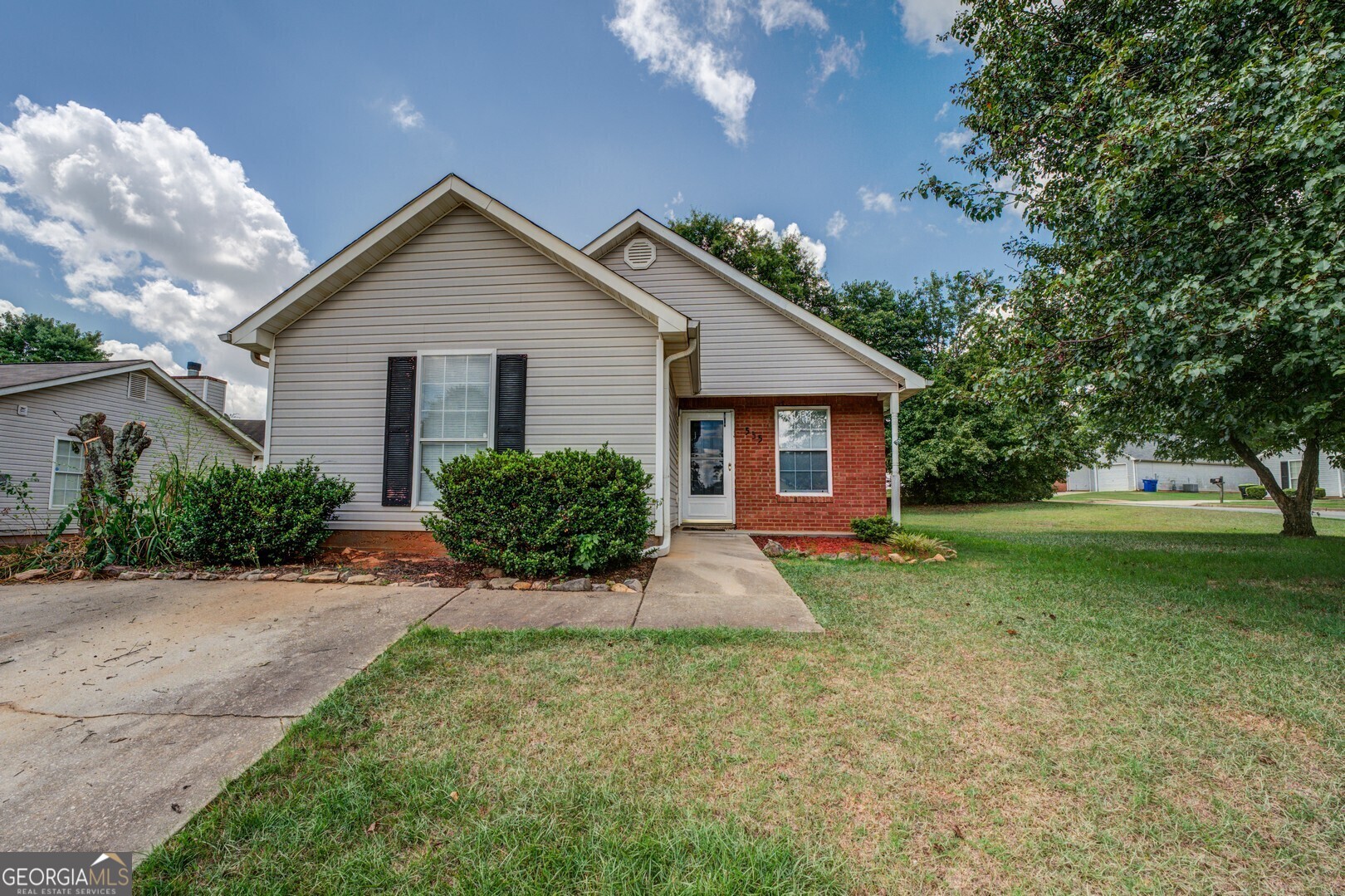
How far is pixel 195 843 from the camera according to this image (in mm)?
1718

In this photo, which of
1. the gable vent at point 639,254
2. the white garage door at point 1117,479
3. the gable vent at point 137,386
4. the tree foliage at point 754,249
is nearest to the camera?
the gable vent at point 639,254

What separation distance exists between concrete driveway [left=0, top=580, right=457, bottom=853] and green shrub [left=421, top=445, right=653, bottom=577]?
72cm

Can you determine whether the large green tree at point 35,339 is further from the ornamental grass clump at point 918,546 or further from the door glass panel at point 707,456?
the ornamental grass clump at point 918,546

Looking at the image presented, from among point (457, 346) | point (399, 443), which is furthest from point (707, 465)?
point (399, 443)

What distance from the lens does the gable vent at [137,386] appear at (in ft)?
44.0

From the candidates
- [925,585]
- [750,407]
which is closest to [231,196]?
[750,407]

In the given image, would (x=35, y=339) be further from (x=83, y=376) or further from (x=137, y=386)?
(x=83, y=376)

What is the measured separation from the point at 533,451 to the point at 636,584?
2.35 meters

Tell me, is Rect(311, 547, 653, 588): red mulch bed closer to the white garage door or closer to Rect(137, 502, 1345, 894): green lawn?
Rect(137, 502, 1345, 894): green lawn

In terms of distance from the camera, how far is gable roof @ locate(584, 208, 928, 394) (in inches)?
374

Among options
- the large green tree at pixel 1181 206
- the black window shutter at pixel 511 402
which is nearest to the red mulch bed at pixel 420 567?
the black window shutter at pixel 511 402

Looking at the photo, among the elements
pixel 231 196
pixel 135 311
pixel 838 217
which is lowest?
pixel 135 311

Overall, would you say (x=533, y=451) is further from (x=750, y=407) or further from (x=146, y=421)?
(x=146, y=421)

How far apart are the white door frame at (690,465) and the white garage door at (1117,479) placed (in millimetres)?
38643
